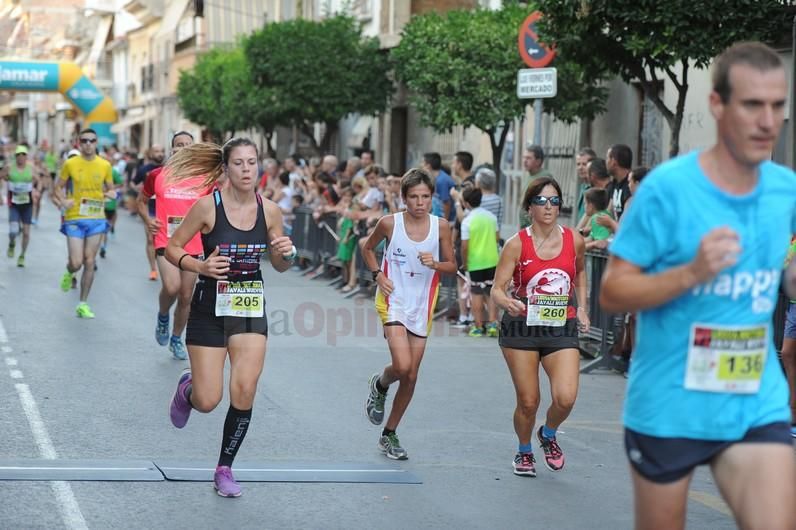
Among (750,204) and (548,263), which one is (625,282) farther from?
(548,263)

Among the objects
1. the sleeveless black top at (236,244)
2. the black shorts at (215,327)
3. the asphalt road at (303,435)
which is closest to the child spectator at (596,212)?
the asphalt road at (303,435)

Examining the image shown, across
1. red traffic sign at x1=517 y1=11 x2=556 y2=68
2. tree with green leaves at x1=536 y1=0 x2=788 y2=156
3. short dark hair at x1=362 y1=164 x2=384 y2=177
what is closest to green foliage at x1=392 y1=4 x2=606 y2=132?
short dark hair at x1=362 y1=164 x2=384 y2=177

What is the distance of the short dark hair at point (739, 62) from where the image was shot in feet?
13.2

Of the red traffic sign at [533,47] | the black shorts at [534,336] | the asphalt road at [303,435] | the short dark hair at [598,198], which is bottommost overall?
the asphalt road at [303,435]

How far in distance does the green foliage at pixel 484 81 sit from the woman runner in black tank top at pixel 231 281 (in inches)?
551

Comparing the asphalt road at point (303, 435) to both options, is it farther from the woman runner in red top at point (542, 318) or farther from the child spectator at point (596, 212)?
the child spectator at point (596, 212)

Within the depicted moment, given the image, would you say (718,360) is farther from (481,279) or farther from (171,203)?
(481,279)

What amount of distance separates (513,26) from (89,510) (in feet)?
54.8

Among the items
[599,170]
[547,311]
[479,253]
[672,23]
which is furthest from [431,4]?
[547,311]

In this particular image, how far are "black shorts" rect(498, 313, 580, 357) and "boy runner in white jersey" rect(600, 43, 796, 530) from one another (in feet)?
11.7

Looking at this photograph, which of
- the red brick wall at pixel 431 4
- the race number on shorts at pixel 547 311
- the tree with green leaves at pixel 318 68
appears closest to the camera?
the race number on shorts at pixel 547 311

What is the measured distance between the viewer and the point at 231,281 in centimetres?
731

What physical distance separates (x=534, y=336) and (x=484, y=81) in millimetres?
14163

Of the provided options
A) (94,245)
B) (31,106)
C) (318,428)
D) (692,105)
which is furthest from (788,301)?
(31,106)
